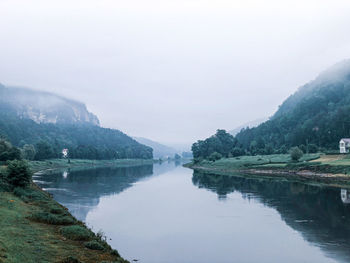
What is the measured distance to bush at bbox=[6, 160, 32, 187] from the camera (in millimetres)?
41466

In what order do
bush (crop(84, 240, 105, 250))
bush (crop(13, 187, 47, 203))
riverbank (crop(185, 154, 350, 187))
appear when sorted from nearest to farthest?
1. bush (crop(84, 240, 105, 250))
2. bush (crop(13, 187, 47, 203))
3. riverbank (crop(185, 154, 350, 187))

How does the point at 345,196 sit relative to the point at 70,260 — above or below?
below

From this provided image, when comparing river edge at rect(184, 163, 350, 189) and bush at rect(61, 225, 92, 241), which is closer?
bush at rect(61, 225, 92, 241)

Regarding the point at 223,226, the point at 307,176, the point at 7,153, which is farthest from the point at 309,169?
the point at 7,153

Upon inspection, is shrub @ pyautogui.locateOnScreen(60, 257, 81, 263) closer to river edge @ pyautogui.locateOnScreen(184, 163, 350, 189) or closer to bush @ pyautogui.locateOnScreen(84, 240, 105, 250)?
bush @ pyautogui.locateOnScreen(84, 240, 105, 250)

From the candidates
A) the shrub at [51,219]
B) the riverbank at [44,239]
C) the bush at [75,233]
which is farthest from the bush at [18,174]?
the bush at [75,233]

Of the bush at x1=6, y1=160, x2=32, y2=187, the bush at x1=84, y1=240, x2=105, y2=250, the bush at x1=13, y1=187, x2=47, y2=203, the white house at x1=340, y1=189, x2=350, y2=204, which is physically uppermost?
the bush at x1=6, y1=160, x2=32, y2=187

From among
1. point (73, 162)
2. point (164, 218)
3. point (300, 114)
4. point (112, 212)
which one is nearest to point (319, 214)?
point (164, 218)

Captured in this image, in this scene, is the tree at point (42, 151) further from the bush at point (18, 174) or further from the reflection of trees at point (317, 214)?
the reflection of trees at point (317, 214)

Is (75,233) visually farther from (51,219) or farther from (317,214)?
(317,214)

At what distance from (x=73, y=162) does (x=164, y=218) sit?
476 feet

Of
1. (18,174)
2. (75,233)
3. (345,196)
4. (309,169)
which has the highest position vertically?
(18,174)

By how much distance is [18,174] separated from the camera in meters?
42.2

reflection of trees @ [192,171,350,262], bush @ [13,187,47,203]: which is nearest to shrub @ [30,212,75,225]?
bush @ [13,187,47,203]
